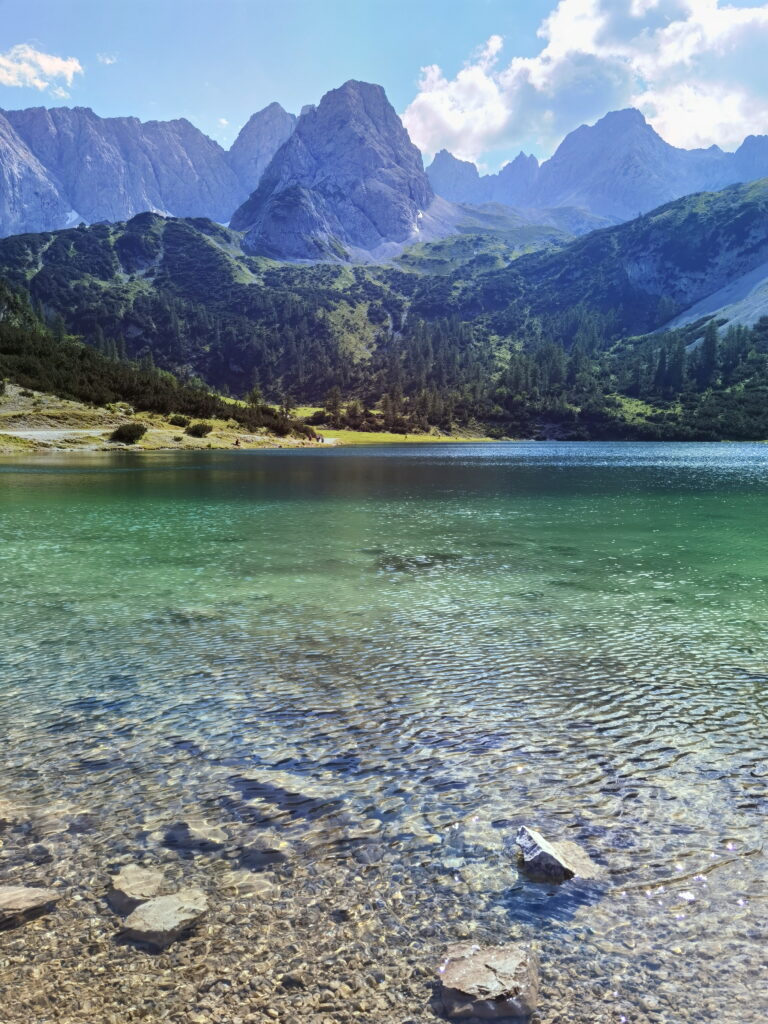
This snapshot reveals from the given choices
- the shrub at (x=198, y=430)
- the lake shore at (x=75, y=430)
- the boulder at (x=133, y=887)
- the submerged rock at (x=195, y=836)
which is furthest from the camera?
the shrub at (x=198, y=430)

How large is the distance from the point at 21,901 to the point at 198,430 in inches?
6320

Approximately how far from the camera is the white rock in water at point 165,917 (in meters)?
6.02

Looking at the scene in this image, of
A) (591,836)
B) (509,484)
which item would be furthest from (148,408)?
(591,836)

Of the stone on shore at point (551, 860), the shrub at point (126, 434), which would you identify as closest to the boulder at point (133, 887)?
the stone on shore at point (551, 860)

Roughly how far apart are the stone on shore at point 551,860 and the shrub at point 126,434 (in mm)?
139749

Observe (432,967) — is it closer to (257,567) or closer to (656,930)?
(656,930)

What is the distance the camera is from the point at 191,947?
233 inches

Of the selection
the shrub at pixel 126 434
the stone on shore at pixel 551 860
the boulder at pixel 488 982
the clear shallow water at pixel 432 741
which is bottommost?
the clear shallow water at pixel 432 741

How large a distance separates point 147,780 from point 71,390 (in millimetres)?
170144

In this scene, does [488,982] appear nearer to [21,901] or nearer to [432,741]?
[21,901]

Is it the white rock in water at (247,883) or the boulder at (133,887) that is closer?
the boulder at (133,887)

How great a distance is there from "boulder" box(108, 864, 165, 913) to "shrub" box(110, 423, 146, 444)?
454 feet

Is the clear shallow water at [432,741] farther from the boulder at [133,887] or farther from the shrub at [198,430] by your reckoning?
the shrub at [198,430]

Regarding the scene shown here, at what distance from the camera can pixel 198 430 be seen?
15838 cm
